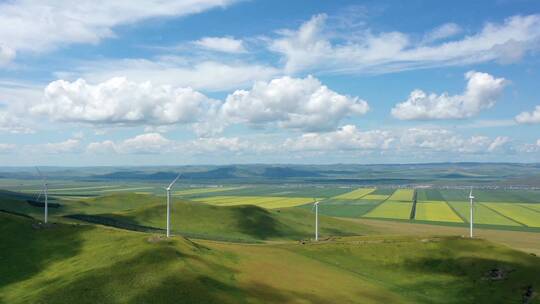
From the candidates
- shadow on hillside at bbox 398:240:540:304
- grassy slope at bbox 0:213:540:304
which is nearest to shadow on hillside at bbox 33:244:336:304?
grassy slope at bbox 0:213:540:304

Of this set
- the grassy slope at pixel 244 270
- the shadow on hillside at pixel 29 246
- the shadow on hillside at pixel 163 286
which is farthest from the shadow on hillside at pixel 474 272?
the shadow on hillside at pixel 29 246

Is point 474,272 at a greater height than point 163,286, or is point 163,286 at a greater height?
point 163,286

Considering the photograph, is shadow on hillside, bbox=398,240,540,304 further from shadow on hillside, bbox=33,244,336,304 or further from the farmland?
shadow on hillside, bbox=33,244,336,304

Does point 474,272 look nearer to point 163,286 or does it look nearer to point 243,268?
point 243,268

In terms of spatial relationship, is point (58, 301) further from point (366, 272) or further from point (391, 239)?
point (391, 239)

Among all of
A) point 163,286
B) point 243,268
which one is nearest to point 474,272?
point 243,268

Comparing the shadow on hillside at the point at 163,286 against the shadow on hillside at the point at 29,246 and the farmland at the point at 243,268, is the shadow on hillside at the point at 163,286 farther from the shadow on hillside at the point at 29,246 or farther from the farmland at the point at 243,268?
the shadow on hillside at the point at 29,246

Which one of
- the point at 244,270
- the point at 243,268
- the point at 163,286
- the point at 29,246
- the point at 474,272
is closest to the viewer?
the point at 163,286

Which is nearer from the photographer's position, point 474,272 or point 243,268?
point 243,268
